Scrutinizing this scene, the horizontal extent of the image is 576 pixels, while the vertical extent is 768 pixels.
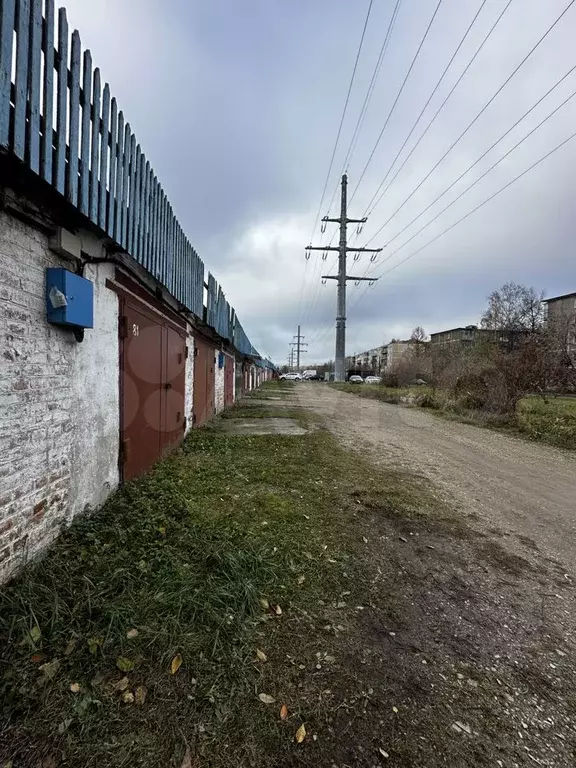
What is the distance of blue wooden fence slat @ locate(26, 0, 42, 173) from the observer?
2.04 m

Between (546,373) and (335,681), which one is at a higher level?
(546,373)

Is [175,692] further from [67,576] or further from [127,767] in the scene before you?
[67,576]

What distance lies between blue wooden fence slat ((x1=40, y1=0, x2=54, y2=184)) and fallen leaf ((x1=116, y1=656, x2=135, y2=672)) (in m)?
2.52

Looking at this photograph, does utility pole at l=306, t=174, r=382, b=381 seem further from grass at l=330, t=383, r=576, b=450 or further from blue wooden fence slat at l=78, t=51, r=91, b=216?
blue wooden fence slat at l=78, t=51, r=91, b=216

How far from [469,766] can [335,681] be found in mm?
593

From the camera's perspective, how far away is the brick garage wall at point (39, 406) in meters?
2.15

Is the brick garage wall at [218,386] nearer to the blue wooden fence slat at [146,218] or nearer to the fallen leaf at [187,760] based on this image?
the blue wooden fence slat at [146,218]

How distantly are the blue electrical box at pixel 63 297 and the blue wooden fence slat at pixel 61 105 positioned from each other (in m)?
0.51

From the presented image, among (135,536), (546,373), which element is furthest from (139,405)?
(546,373)

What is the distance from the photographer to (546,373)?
11078 millimetres

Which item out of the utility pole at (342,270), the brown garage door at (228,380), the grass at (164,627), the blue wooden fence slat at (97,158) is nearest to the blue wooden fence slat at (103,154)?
the blue wooden fence slat at (97,158)

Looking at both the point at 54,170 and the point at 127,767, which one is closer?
the point at 127,767

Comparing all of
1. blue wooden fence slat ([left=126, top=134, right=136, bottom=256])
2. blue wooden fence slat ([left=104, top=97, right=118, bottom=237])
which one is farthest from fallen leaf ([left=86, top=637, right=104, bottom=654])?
blue wooden fence slat ([left=126, top=134, right=136, bottom=256])

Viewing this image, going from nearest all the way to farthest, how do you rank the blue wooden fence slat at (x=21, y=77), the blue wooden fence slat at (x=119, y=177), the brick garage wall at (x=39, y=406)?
1. the blue wooden fence slat at (x=21, y=77)
2. the brick garage wall at (x=39, y=406)
3. the blue wooden fence slat at (x=119, y=177)
